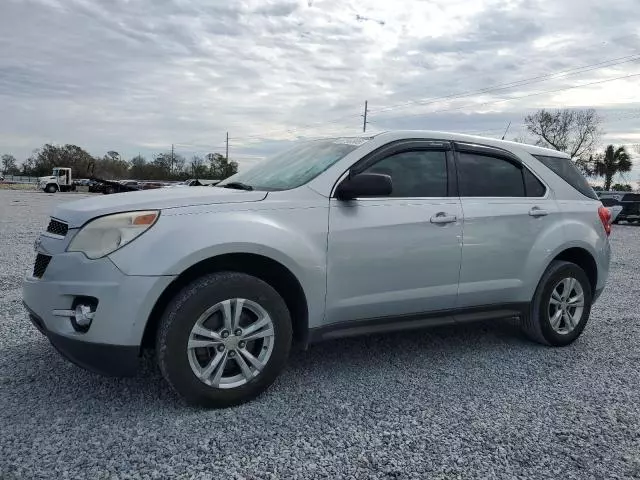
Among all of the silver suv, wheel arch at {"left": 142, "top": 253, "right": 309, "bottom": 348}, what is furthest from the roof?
wheel arch at {"left": 142, "top": 253, "right": 309, "bottom": 348}

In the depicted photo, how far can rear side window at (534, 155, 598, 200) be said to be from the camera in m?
4.81

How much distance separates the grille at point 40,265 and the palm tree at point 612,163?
76185 mm

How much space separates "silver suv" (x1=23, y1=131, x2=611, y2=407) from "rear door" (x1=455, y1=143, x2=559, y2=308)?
0.04ft

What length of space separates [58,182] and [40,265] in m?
53.2

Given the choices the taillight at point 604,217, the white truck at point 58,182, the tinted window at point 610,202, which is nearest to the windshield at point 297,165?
the taillight at point 604,217

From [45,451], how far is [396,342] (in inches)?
110

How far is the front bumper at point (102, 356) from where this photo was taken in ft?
9.78

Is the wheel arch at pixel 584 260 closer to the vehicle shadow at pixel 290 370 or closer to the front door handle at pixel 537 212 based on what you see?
the front door handle at pixel 537 212

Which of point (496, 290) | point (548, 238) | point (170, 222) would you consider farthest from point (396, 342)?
point (170, 222)

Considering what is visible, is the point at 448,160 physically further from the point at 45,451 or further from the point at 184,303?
the point at 45,451

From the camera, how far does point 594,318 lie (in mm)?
5801

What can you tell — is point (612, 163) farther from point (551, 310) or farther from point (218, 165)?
point (551, 310)

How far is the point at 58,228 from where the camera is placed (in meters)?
3.28

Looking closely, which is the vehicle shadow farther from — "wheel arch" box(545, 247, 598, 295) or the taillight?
the taillight
